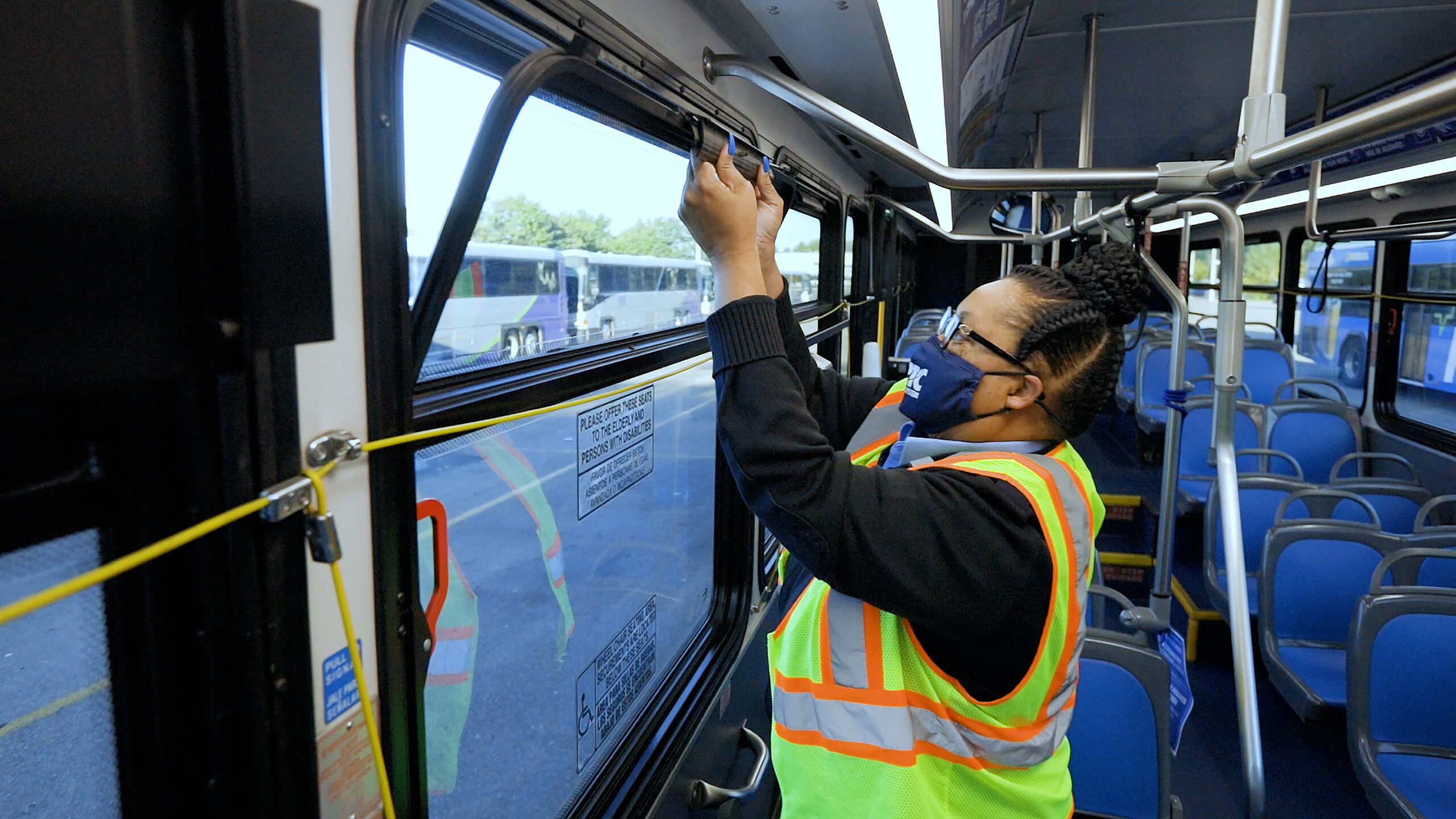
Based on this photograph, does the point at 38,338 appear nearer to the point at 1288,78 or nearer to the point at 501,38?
the point at 501,38

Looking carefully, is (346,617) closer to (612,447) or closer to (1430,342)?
(612,447)

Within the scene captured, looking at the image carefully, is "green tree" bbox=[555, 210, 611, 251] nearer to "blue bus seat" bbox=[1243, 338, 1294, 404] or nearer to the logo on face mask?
the logo on face mask

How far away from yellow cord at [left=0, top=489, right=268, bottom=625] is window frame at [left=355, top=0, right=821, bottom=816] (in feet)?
0.70

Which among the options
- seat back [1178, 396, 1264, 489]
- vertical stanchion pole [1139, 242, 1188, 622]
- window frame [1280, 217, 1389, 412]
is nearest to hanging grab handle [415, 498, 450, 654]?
vertical stanchion pole [1139, 242, 1188, 622]

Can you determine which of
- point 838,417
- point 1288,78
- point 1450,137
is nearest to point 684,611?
point 838,417

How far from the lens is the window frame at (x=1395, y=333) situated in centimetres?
534

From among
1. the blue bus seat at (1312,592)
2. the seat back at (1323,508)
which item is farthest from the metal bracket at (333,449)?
the seat back at (1323,508)

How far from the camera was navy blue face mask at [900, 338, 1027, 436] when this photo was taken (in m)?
1.25

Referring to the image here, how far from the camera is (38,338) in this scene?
1.60 feet

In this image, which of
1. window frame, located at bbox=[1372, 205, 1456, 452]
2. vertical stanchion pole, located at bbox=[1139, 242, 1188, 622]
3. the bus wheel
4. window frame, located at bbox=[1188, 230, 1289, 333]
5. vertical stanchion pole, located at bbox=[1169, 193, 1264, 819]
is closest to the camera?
vertical stanchion pole, located at bbox=[1169, 193, 1264, 819]

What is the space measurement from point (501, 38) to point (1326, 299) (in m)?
7.63

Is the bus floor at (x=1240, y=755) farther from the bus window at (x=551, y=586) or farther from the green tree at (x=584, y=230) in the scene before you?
the green tree at (x=584, y=230)

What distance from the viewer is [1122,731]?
2.09 m

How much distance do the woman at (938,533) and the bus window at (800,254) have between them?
2.21m
